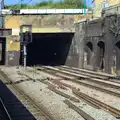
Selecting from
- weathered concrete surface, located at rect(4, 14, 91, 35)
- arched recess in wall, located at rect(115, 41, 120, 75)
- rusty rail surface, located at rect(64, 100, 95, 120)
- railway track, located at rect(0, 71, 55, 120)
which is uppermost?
weathered concrete surface, located at rect(4, 14, 91, 35)

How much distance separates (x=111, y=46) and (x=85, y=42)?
30.1 feet

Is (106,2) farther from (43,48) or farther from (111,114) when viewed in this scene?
(111,114)

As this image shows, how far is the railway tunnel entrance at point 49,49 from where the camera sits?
5150 cm

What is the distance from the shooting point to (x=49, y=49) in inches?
2413

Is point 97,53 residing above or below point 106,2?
below

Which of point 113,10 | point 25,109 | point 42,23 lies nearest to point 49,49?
point 42,23

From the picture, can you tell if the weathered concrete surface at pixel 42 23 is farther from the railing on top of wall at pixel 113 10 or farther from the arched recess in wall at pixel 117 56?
the arched recess in wall at pixel 117 56

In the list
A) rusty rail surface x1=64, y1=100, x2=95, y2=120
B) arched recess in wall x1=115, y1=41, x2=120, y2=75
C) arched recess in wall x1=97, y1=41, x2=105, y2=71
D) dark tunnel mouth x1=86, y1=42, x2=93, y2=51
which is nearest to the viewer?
rusty rail surface x1=64, y1=100, x2=95, y2=120

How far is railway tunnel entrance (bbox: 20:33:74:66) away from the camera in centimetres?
5150

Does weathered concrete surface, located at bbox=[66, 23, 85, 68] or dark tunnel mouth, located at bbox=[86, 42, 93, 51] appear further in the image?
weathered concrete surface, located at bbox=[66, 23, 85, 68]

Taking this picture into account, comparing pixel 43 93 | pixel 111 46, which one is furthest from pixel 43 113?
pixel 111 46

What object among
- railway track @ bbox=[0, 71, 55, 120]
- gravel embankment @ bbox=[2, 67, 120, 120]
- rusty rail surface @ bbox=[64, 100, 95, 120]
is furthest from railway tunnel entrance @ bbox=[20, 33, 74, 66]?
rusty rail surface @ bbox=[64, 100, 95, 120]

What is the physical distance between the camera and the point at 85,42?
4325 cm

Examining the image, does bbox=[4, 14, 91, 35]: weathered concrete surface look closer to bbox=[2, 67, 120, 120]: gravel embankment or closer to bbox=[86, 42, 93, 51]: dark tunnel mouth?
bbox=[86, 42, 93, 51]: dark tunnel mouth
